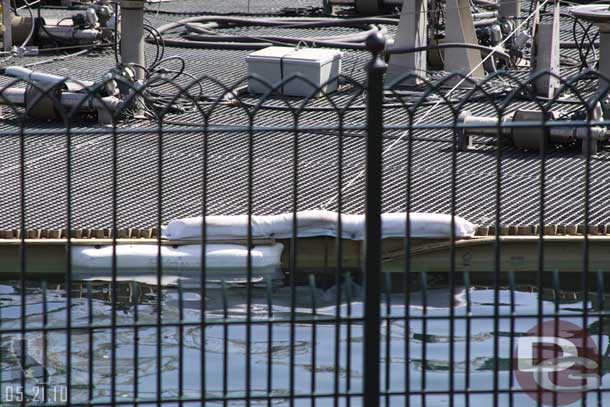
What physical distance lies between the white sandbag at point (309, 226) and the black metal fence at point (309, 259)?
42 millimetres

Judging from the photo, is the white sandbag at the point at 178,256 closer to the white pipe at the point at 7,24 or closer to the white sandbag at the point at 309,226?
the white sandbag at the point at 309,226

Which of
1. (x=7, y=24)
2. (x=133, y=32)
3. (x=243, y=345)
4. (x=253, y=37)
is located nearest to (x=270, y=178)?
(x=243, y=345)

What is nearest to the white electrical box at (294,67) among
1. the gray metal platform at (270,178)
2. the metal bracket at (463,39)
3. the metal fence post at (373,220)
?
the gray metal platform at (270,178)

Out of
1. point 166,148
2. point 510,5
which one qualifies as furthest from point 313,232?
point 510,5

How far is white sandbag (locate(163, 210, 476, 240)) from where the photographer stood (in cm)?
897

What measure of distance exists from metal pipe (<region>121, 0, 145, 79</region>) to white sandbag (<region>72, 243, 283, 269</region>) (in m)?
4.35

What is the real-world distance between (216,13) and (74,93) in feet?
26.3

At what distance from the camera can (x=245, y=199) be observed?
9.98 metres

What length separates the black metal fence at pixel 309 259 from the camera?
21.1 feet

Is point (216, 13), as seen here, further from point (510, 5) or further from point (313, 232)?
point (313, 232)

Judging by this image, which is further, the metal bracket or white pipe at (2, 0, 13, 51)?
white pipe at (2, 0, 13, 51)

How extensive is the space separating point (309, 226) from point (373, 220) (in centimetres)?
467
